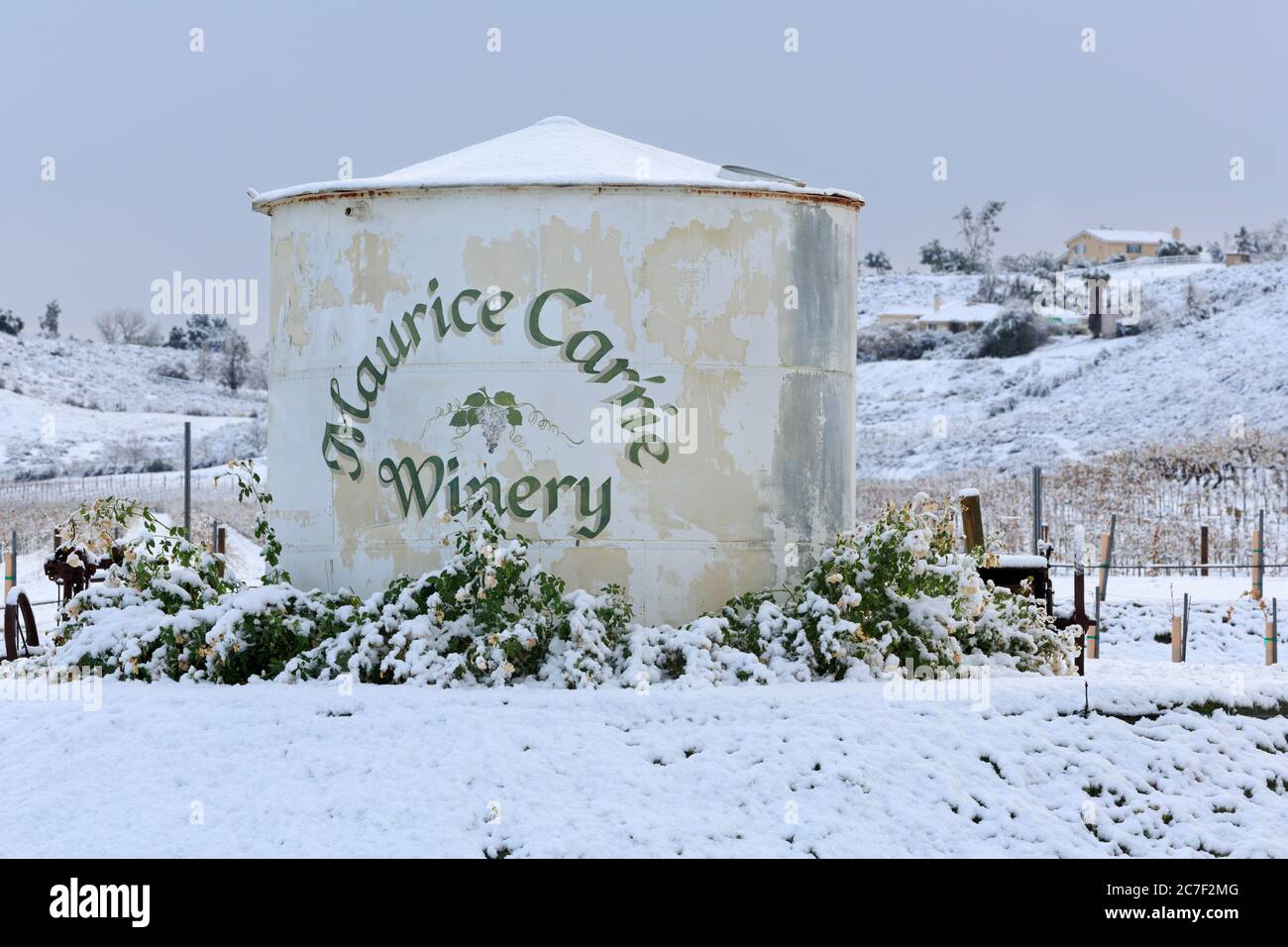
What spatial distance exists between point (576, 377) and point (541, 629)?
5.81ft

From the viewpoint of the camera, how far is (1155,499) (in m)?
35.8

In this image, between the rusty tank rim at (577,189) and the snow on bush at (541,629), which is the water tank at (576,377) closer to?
the rusty tank rim at (577,189)

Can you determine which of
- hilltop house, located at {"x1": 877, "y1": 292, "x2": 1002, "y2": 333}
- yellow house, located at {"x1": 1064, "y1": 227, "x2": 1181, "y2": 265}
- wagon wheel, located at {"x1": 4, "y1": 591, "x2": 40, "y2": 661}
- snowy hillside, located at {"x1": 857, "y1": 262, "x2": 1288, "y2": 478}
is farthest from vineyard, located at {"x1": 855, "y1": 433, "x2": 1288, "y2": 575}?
yellow house, located at {"x1": 1064, "y1": 227, "x2": 1181, "y2": 265}

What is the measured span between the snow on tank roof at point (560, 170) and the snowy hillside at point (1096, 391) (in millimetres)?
36868

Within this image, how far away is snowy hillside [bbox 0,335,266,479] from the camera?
163 feet

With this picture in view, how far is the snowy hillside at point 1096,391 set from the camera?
53.1 metres

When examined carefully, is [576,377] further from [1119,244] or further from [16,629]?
[1119,244]

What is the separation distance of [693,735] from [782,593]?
110 inches

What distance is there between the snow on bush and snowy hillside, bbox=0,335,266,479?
31959 mm

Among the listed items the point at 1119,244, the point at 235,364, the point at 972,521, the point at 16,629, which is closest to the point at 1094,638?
the point at 972,521

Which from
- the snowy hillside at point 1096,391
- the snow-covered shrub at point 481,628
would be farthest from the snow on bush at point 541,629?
the snowy hillside at point 1096,391

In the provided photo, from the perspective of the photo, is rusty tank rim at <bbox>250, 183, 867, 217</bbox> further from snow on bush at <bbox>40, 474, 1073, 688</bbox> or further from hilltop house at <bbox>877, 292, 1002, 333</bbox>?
hilltop house at <bbox>877, 292, 1002, 333</bbox>
